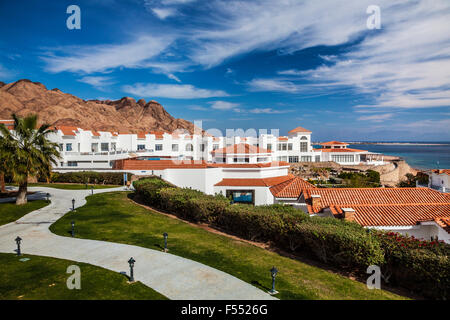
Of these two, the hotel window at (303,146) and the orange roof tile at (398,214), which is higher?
the hotel window at (303,146)

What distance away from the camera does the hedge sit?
9.42 meters

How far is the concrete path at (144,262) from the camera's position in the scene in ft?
29.6

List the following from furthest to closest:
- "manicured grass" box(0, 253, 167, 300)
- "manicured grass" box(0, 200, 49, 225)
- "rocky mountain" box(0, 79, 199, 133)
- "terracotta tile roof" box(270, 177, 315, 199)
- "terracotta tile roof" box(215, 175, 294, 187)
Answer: "rocky mountain" box(0, 79, 199, 133)
"terracotta tile roof" box(215, 175, 294, 187)
"terracotta tile roof" box(270, 177, 315, 199)
"manicured grass" box(0, 200, 49, 225)
"manicured grass" box(0, 253, 167, 300)

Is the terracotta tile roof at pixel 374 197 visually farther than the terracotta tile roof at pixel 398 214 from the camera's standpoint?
Yes

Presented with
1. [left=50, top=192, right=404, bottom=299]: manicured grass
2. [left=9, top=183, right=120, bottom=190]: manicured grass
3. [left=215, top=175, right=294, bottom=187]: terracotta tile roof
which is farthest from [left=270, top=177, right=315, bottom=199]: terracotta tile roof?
[left=9, top=183, right=120, bottom=190]: manicured grass

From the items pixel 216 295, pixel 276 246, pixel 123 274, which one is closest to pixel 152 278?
pixel 123 274

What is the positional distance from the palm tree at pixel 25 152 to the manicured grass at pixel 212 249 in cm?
456

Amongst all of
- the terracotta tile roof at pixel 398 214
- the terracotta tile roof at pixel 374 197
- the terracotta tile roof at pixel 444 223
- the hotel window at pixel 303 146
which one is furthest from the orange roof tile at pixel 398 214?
the hotel window at pixel 303 146

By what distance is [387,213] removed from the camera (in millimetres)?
15508

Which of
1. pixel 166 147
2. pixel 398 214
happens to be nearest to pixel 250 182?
pixel 398 214

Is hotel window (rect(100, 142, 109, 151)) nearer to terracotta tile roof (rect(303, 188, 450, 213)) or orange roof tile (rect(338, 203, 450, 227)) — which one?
terracotta tile roof (rect(303, 188, 450, 213))

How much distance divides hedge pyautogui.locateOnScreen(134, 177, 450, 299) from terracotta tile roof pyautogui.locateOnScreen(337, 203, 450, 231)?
9.63ft

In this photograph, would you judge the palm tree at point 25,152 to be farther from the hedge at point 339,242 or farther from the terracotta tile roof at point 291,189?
the terracotta tile roof at point 291,189
